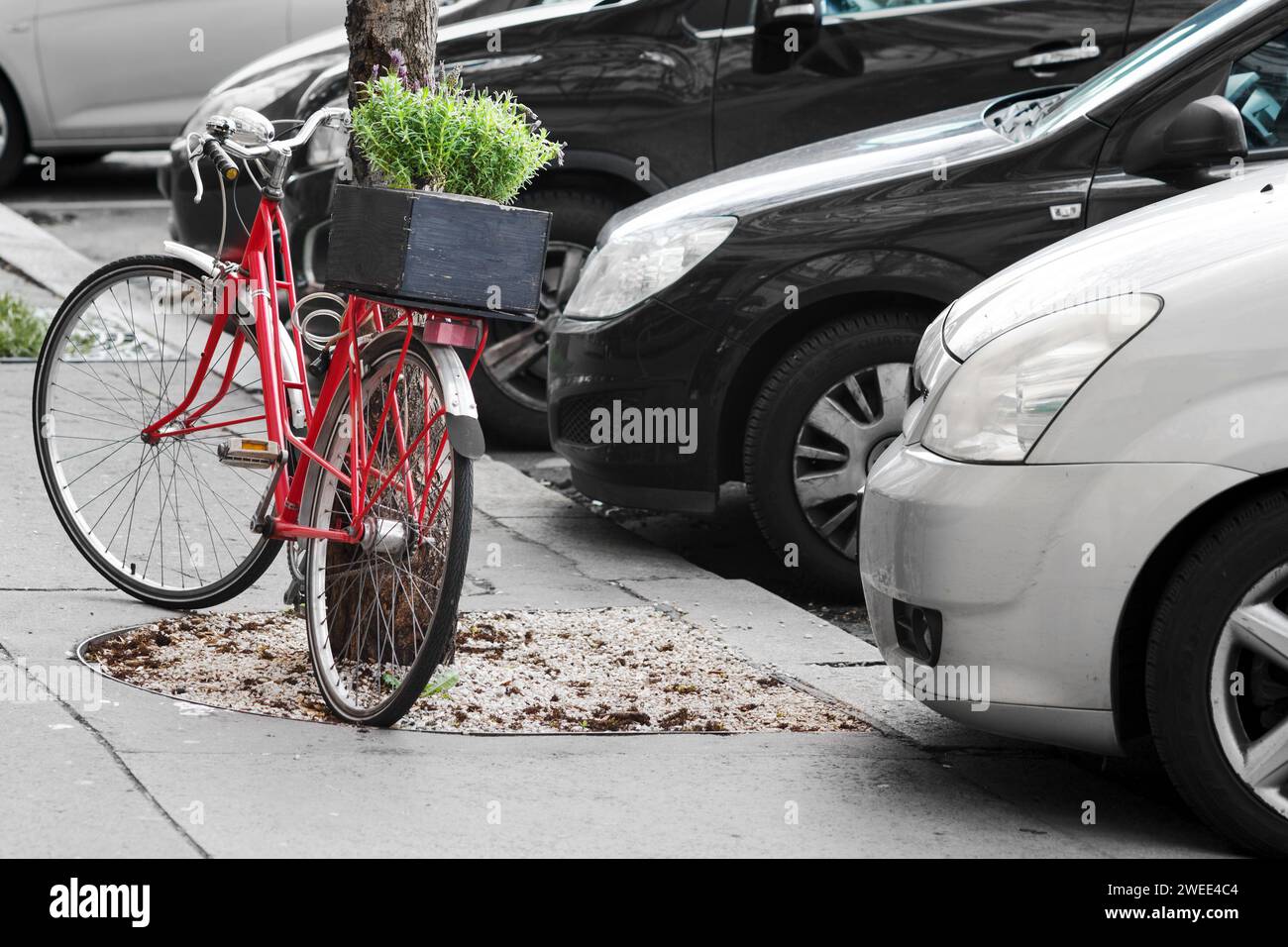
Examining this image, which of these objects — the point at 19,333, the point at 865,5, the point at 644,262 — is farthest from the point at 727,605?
the point at 19,333

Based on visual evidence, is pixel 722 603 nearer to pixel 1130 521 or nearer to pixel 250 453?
pixel 250 453

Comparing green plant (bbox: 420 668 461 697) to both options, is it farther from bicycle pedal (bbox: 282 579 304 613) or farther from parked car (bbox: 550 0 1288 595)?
parked car (bbox: 550 0 1288 595)

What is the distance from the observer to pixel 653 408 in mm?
5656

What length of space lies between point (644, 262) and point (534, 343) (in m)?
1.55

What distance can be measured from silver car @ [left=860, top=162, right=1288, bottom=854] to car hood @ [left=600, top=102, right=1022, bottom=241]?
1783 millimetres

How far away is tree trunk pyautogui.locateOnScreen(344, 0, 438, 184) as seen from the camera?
4.51 meters

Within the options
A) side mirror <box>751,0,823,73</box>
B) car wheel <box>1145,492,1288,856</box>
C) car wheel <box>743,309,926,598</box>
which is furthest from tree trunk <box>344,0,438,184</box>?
side mirror <box>751,0,823,73</box>

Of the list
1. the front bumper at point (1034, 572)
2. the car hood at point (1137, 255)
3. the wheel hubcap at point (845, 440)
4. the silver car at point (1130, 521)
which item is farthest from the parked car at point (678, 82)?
the front bumper at point (1034, 572)

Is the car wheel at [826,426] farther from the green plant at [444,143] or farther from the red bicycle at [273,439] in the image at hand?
the green plant at [444,143]

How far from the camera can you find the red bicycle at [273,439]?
4.12m

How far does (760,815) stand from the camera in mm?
3740

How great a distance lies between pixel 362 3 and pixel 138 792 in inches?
78.8

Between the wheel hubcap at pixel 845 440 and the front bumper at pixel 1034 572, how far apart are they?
175cm
